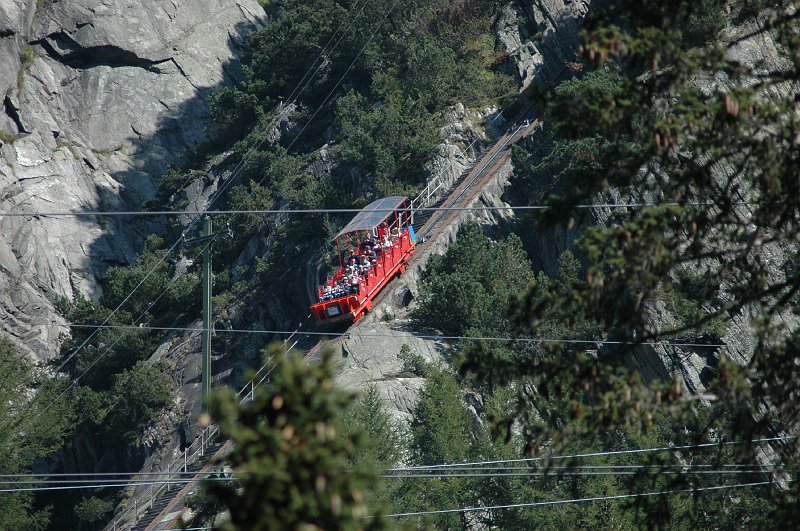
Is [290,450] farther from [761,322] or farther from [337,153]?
[337,153]

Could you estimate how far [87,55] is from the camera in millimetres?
76312

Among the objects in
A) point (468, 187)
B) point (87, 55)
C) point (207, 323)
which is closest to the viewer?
point (207, 323)

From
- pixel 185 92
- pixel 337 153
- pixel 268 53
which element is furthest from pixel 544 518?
pixel 185 92

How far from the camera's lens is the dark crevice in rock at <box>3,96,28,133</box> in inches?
Result: 2736

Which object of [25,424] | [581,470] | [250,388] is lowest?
[581,470]

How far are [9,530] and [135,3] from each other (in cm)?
4608

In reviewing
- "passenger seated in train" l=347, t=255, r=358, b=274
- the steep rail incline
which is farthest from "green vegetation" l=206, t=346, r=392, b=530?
"passenger seated in train" l=347, t=255, r=358, b=274

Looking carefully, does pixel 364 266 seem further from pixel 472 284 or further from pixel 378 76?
pixel 378 76

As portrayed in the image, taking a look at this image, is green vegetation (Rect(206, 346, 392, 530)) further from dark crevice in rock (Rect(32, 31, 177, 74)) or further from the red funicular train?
dark crevice in rock (Rect(32, 31, 177, 74))

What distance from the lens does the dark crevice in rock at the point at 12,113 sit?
69.5m

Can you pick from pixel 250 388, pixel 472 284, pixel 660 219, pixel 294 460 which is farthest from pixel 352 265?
pixel 294 460

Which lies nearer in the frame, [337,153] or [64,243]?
[337,153]

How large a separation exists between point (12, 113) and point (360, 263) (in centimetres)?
3644

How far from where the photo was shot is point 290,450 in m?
7.21
